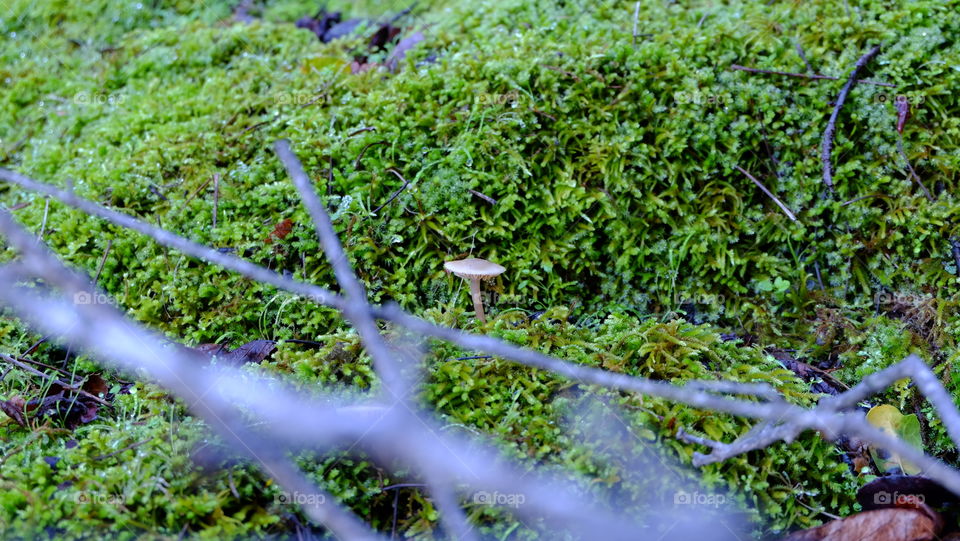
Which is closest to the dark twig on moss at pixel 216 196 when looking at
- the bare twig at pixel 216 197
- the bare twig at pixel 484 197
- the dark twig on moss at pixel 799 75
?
the bare twig at pixel 216 197

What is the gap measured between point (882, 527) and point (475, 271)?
1.89 m

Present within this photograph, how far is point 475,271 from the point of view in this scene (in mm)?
3070

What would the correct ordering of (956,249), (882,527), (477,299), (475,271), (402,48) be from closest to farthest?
(882,527) < (475,271) < (477,299) < (956,249) < (402,48)

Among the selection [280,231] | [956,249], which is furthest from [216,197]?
[956,249]

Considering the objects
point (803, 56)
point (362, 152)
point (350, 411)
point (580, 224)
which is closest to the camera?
point (350, 411)

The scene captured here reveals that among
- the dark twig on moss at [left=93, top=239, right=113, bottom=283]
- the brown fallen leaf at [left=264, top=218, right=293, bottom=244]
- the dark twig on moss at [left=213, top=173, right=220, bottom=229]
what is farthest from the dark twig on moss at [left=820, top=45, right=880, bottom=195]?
the dark twig on moss at [left=93, top=239, right=113, bottom=283]

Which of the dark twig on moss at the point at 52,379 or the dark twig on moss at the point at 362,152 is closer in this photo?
the dark twig on moss at the point at 52,379

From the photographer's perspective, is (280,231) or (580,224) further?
(580,224)

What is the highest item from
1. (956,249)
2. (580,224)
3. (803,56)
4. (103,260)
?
(803,56)

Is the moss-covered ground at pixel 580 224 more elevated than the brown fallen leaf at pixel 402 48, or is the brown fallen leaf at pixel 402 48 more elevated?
the brown fallen leaf at pixel 402 48

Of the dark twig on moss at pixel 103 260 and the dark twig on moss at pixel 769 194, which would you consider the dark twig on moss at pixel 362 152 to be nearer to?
the dark twig on moss at pixel 103 260

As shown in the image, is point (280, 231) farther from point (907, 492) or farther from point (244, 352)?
point (907, 492)

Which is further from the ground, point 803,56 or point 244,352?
point 803,56

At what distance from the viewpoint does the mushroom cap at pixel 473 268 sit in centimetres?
307
